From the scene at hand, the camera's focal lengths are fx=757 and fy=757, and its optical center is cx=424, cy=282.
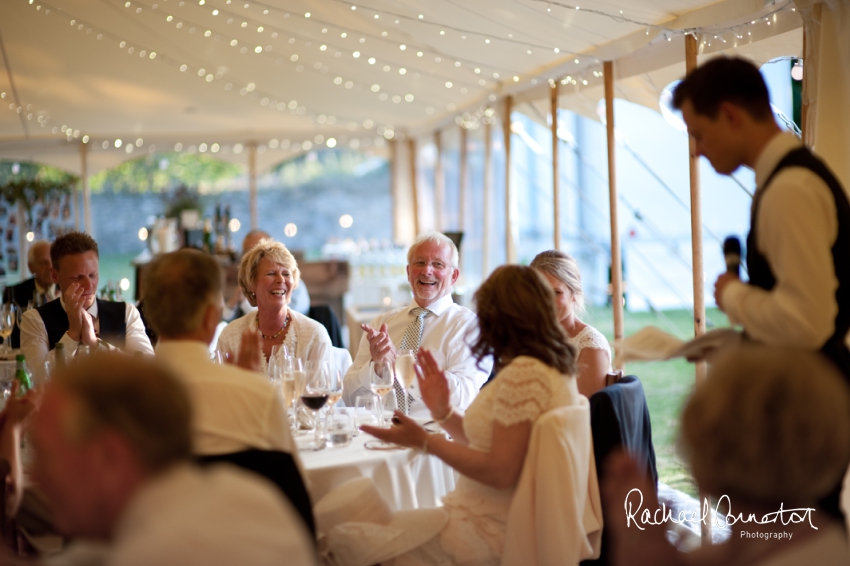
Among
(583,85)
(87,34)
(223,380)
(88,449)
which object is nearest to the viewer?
(88,449)

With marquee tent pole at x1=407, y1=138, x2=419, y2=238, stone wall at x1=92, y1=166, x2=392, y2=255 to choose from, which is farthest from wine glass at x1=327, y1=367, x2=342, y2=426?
stone wall at x1=92, y1=166, x2=392, y2=255

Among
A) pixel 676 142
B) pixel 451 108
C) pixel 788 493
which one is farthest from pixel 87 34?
pixel 676 142

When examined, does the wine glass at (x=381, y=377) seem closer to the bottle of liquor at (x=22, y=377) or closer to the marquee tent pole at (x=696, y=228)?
the bottle of liquor at (x=22, y=377)

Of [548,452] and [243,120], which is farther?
[243,120]

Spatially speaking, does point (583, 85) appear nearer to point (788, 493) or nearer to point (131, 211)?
point (788, 493)

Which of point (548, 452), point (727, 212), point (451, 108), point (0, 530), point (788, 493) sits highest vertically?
point (451, 108)

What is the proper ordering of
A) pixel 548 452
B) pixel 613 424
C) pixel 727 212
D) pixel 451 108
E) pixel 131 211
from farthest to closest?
pixel 727 212, pixel 131 211, pixel 451 108, pixel 613 424, pixel 548 452

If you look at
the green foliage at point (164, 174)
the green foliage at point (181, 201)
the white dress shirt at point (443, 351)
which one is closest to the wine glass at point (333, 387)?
the white dress shirt at point (443, 351)

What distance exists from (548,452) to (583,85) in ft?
12.0

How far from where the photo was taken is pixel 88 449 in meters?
1.13

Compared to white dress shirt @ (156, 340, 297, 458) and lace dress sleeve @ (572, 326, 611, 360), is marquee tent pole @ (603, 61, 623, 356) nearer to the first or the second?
lace dress sleeve @ (572, 326, 611, 360)

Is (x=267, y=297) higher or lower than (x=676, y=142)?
lower

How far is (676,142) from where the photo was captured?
1435 cm

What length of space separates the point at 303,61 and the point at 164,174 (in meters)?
6.15
